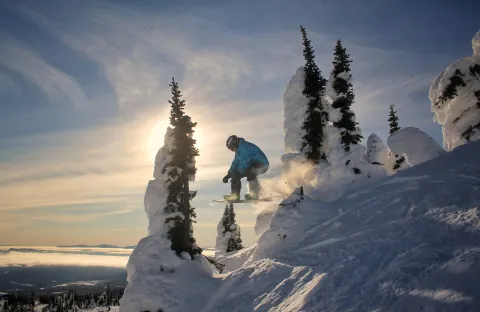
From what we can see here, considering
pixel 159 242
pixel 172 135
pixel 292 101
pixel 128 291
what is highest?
pixel 292 101

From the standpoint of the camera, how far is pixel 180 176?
1822 cm

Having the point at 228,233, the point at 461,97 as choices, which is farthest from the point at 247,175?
the point at 228,233

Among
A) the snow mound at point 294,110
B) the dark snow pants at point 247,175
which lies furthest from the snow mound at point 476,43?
the dark snow pants at point 247,175

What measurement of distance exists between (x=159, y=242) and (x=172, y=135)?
629 cm

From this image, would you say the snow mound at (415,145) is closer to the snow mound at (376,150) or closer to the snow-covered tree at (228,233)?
the snow mound at (376,150)

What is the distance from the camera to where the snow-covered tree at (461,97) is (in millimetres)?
16391

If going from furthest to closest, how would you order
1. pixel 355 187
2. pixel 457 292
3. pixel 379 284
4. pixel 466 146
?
1. pixel 355 187
2. pixel 466 146
3. pixel 379 284
4. pixel 457 292

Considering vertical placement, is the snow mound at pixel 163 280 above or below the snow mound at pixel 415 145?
below

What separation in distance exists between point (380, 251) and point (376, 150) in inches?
752

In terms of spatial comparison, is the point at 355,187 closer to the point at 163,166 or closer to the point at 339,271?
the point at 339,271

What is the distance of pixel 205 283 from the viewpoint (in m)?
13.7

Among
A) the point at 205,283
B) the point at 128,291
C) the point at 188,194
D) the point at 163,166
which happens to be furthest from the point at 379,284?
the point at 163,166

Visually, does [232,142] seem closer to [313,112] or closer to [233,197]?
[233,197]

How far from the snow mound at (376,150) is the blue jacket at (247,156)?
12054 millimetres
